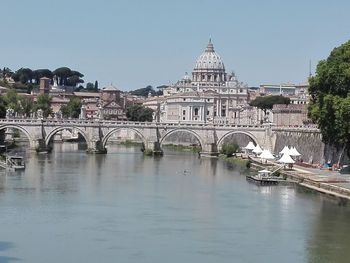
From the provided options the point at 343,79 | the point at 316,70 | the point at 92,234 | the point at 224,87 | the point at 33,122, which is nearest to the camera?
the point at 92,234

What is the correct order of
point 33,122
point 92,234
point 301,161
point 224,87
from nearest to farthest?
point 92,234 → point 301,161 → point 33,122 → point 224,87

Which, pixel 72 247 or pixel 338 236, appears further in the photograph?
pixel 338 236

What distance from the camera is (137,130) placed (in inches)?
2469

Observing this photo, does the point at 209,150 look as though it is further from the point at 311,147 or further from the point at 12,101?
the point at 12,101

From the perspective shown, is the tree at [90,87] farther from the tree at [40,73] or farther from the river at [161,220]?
the river at [161,220]

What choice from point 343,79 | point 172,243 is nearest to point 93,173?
point 343,79

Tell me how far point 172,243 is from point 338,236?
4.93m

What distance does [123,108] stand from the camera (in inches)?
4439

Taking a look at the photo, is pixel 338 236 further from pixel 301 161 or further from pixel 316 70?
pixel 301 161

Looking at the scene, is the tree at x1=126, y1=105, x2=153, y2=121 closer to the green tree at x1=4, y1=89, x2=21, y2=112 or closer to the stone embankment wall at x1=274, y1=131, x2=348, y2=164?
the green tree at x1=4, y1=89, x2=21, y2=112

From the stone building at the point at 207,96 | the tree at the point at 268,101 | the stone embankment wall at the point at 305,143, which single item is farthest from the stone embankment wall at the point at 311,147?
the tree at the point at 268,101

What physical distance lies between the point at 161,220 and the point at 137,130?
3369 centimetres

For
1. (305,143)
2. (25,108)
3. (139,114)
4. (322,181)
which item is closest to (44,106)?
(25,108)

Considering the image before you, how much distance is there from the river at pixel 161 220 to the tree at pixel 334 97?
4.01 metres
